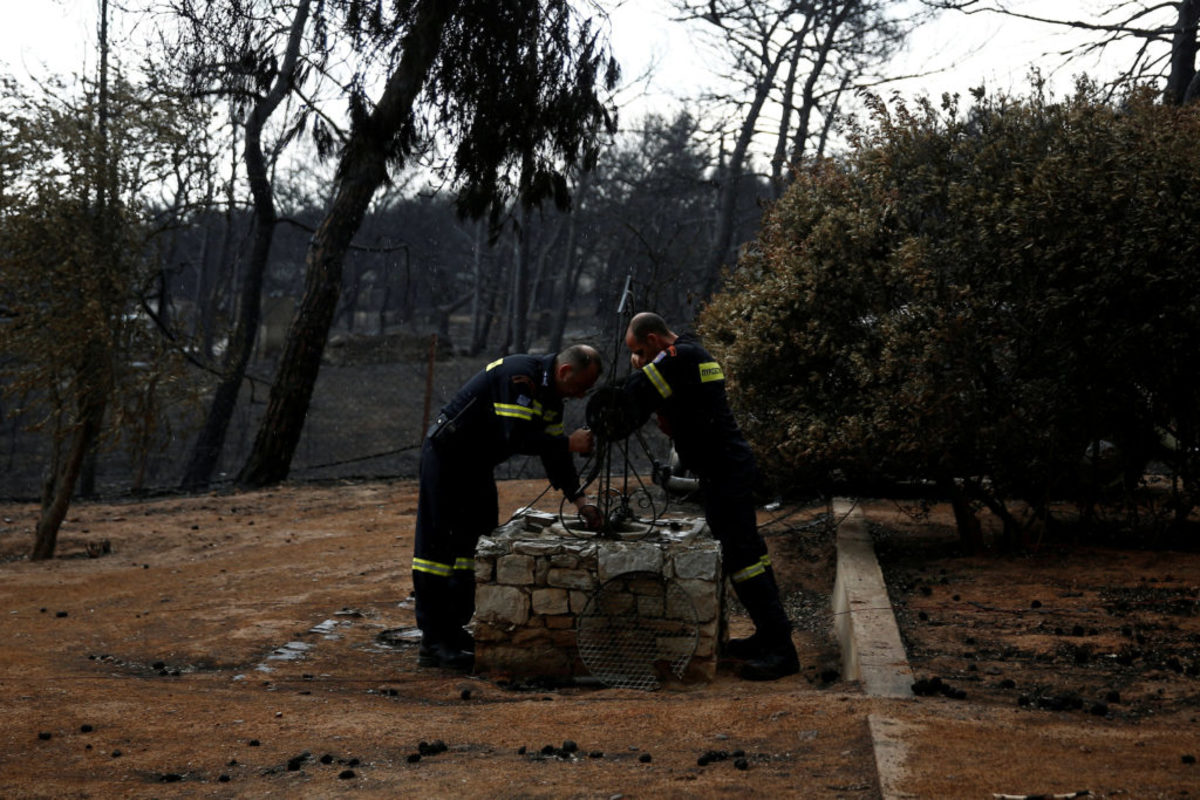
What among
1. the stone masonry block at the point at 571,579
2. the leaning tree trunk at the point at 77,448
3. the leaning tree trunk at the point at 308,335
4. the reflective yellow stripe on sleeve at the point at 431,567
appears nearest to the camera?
the stone masonry block at the point at 571,579

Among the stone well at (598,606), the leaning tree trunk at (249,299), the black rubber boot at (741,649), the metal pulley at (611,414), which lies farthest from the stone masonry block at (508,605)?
the leaning tree trunk at (249,299)

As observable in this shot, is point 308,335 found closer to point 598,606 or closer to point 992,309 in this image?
point 992,309

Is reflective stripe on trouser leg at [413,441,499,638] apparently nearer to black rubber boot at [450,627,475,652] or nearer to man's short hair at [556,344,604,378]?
black rubber boot at [450,627,475,652]

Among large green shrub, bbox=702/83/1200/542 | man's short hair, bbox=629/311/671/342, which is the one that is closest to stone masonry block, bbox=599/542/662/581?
man's short hair, bbox=629/311/671/342

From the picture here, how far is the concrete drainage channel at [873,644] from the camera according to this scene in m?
4.07

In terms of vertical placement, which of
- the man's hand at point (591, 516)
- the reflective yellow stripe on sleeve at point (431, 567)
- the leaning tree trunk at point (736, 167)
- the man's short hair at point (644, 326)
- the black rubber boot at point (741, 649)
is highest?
the leaning tree trunk at point (736, 167)

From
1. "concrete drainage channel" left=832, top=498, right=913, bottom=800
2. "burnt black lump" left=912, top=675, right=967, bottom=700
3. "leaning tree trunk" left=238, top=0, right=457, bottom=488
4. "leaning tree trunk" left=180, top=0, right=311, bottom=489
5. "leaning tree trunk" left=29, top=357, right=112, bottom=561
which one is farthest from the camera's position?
"leaning tree trunk" left=180, top=0, right=311, bottom=489

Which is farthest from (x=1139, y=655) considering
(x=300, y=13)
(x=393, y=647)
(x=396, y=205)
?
(x=396, y=205)

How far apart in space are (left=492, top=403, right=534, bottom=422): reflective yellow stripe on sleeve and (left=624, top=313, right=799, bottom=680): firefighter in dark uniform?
553 millimetres

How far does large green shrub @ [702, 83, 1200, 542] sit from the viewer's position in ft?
26.4

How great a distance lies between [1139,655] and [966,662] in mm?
827

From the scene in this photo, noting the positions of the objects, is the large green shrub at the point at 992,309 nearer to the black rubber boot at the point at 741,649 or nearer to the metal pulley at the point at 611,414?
the black rubber boot at the point at 741,649

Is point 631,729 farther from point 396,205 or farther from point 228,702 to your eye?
point 396,205

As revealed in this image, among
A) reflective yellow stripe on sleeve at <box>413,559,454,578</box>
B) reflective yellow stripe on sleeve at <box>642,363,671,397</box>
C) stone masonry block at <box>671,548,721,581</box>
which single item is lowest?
reflective yellow stripe on sleeve at <box>413,559,454,578</box>
